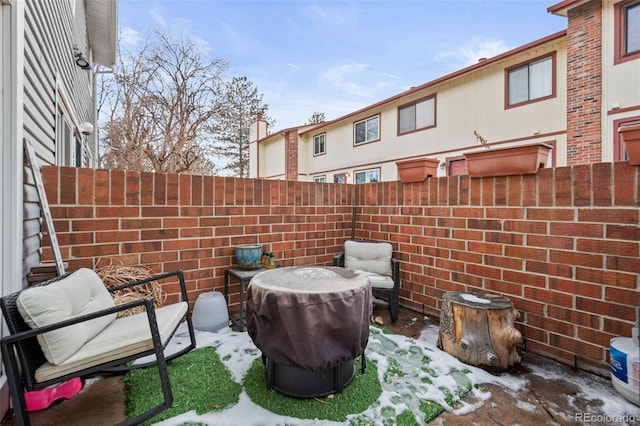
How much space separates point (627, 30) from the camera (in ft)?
19.6

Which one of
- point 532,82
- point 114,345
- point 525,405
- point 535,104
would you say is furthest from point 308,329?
point 532,82

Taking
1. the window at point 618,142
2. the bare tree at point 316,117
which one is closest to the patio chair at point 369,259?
the window at point 618,142

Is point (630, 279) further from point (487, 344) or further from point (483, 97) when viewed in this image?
point (483, 97)

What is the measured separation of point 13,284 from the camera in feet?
6.38

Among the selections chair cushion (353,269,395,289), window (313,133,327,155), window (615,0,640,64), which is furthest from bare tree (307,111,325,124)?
chair cushion (353,269,395,289)

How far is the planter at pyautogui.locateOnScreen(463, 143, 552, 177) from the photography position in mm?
2625

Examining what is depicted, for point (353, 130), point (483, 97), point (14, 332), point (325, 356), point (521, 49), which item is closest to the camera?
point (14, 332)

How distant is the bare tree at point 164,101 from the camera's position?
7.27 m

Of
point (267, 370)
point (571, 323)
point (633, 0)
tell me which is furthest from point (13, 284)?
point (633, 0)

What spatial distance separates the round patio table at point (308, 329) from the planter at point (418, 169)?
74.5 inches

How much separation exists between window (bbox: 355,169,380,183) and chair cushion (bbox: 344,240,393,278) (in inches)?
306

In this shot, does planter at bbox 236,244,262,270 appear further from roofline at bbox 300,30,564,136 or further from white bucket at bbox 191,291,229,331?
roofline at bbox 300,30,564,136

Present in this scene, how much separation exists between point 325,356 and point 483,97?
852cm

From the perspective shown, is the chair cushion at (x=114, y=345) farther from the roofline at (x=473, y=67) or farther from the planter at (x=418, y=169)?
the roofline at (x=473, y=67)
